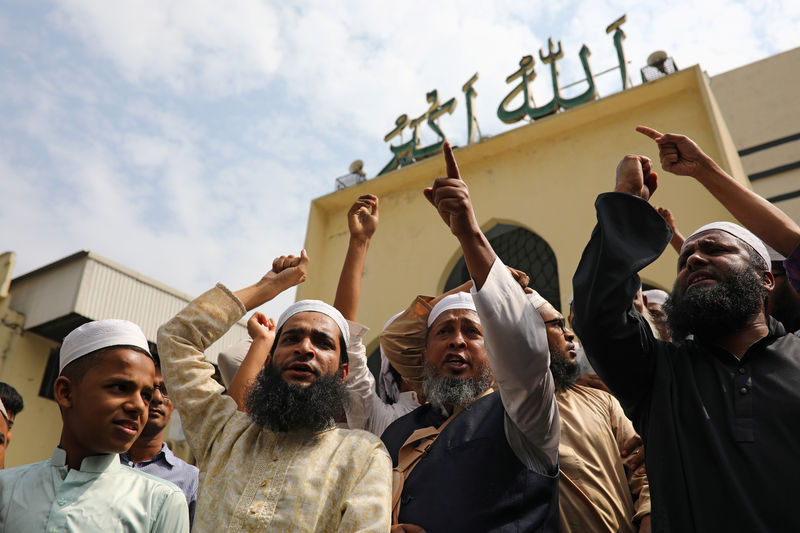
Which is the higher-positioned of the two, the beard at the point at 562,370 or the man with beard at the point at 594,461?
the beard at the point at 562,370

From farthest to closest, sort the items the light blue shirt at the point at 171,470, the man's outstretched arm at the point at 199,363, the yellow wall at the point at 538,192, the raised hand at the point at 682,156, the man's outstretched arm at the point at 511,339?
the yellow wall at the point at 538,192 < the light blue shirt at the point at 171,470 < the raised hand at the point at 682,156 < the man's outstretched arm at the point at 199,363 < the man's outstretched arm at the point at 511,339

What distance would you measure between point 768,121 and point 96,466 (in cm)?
976

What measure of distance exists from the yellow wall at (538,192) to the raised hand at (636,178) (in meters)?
5.38

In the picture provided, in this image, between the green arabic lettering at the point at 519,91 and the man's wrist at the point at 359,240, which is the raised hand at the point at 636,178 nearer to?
the man's wrist at the point at 359,240

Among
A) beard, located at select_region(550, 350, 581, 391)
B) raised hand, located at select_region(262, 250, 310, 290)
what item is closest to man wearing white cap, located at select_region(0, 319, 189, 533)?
raised hand, located at select_region(262, 250, 310, 290)

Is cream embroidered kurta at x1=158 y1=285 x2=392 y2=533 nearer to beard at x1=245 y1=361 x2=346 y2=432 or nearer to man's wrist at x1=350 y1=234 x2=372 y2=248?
beard at x1=245 y1=361 x2=346 y2=432

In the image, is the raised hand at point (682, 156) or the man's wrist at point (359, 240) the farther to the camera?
the man's wrist at point (359, 240)

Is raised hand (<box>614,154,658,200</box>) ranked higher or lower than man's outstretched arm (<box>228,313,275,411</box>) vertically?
higher

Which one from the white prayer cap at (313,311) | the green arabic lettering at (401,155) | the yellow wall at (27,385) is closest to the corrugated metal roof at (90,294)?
the yellow wall at (27,385)

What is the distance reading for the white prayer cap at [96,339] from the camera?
7.64 feet

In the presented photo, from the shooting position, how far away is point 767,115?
9.34 metres

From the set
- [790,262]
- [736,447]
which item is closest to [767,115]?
[790,262]

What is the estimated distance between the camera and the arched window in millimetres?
8636

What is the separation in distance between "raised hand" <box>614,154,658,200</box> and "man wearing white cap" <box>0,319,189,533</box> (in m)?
1.73
